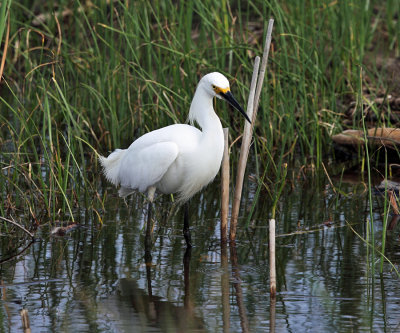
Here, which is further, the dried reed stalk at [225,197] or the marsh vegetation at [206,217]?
the dried reed stalk at [225,197]

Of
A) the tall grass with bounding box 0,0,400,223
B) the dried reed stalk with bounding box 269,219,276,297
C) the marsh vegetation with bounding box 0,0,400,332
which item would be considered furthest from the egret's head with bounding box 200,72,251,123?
the tall grass with bounding box 0,0,400,223

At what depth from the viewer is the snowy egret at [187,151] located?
203 inches

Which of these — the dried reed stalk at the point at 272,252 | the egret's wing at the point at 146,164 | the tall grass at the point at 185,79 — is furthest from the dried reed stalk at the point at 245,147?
the tall grass at the point at 185,79

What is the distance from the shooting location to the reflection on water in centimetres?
403

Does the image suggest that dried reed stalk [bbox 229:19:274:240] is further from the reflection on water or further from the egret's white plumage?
the reflection on water

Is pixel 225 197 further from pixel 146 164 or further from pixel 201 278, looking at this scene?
pixel 201 278

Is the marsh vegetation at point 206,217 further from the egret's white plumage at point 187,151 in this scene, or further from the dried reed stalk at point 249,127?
the egret's white plumage at point 187,151

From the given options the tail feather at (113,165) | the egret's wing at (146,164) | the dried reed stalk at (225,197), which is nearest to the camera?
the egret's wing at (146,164)

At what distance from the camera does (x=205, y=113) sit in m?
5.20

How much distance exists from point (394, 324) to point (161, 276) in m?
1.50

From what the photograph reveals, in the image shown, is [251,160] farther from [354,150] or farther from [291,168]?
[354,150]

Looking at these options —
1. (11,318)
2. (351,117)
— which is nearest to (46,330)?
(11,318)

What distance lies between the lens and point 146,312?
166 inches

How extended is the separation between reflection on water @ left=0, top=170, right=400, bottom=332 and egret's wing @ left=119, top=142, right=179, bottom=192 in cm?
34
